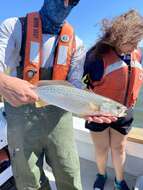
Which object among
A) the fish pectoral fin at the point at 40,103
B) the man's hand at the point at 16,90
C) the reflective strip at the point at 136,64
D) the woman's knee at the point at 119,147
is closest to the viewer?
the man's hand at the point at 16,90

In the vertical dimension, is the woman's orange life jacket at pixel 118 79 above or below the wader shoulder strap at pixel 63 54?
below

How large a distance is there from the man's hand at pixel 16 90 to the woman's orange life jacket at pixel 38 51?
26cm

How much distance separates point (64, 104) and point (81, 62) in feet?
1.39

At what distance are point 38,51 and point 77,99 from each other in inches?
16.4

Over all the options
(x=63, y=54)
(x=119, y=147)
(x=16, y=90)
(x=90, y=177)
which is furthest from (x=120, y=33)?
(x=90, y=177)

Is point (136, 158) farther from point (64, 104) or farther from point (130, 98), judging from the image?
point (64, 104)

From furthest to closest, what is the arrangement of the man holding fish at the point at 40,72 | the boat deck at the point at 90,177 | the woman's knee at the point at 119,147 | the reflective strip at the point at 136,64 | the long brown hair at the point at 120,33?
1. the boat deck at the point at 90,177
2. the woman's knee at the point at 119,147
3. the reflective strip at the point at 136,64
4. the long brown hair at the point at 120,33
5. the man holding fish at the point at 40,72

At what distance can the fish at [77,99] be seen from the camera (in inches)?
61.7

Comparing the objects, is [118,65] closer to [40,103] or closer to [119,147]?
[119,147]

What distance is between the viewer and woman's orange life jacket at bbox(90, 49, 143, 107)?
7.88 ft

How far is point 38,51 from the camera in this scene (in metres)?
1.80

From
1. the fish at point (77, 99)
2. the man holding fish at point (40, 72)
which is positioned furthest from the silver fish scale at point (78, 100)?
the man holding fish at point (40, 72)

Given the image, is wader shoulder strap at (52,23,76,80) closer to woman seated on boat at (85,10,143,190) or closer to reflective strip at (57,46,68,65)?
reflective strip at (57,46,68,65)

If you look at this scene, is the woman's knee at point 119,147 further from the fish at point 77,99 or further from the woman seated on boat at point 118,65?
the fish at point 77,99
